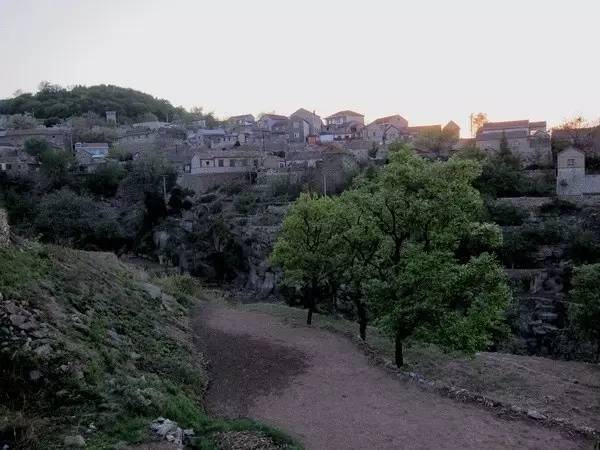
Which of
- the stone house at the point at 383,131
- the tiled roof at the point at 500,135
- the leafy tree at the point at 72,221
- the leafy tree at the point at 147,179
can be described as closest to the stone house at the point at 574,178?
the tiled roof at the point at 500,135

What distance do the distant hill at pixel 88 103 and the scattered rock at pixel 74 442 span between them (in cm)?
9772

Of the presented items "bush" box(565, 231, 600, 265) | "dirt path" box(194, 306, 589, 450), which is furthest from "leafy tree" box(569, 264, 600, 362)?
"bush" box(565, 231, 600, 265)

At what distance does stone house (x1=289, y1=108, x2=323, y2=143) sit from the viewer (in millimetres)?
70125

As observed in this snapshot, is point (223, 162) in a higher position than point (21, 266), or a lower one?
higher

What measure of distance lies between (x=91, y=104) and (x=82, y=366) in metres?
101

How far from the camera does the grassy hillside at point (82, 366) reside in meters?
7.83

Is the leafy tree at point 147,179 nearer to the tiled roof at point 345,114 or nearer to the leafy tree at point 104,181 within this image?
the leafy tree at point 104,181

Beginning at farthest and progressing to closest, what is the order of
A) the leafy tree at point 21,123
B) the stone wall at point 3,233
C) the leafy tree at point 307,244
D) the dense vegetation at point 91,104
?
1. the dense vegetation at point 91,104
2. the leafy tree at point 21,123
3. the leafy tree at point 307,244
4. the stone wall at point 3,233

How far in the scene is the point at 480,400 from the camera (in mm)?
11000

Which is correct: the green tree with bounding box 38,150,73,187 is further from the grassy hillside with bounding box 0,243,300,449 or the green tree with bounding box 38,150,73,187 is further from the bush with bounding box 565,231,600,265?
the bush with bounding box 565,231,600,265

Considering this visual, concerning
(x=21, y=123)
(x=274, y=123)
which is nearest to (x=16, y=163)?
(x=21, y=123)

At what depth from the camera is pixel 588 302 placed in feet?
65.5

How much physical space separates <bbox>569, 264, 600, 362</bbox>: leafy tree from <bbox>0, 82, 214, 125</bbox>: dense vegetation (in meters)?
90.3

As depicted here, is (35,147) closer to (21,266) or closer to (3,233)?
(3,233)
